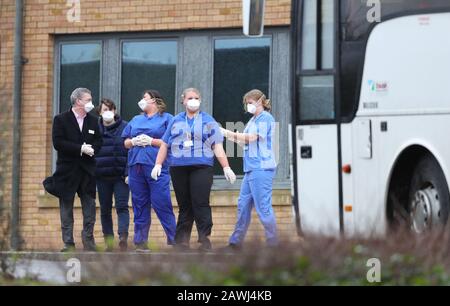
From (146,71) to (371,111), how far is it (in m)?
7.35

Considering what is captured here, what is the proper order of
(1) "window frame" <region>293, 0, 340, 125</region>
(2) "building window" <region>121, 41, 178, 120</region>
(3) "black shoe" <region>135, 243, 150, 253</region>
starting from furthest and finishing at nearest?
1. (2) "building window" <region>121, 41, 178, 120</region>
2. (1) "window frame" <region>293, 0, 340, 125</region>
3. (3) "black shoe" <region>135, 243, 150, 253</region>

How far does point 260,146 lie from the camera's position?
1533 cm

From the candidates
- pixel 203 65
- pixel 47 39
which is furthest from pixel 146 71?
pixel 47 39

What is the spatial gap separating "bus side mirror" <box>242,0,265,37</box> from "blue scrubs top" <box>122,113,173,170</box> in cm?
330

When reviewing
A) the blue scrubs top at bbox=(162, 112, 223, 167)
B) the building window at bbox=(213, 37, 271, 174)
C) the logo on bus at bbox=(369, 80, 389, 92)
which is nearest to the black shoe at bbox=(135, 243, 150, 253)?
the blue scrubs top at bbox=(162, 112, 223, 167)

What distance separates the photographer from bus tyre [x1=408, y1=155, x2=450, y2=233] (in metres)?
11.8

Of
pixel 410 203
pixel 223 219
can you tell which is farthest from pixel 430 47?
pixel 223 219

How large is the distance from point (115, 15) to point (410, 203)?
317 inches

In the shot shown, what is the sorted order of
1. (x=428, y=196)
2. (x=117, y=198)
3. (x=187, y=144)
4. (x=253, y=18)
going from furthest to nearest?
(x=117, y=198) < (x=187, y=144) < (x=253, y=18) < (x=428, y=196)

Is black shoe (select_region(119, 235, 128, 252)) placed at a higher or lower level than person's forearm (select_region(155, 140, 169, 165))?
lower

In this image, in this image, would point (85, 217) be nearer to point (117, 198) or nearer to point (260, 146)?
point (117, 198)

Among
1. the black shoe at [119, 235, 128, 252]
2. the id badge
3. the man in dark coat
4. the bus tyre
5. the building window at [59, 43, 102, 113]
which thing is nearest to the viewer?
the black shoe at [119, 235, 128, 252]

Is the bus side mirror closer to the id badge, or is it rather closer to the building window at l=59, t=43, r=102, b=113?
the id badge

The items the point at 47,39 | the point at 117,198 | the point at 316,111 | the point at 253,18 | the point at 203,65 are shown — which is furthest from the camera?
the point at 47,39
